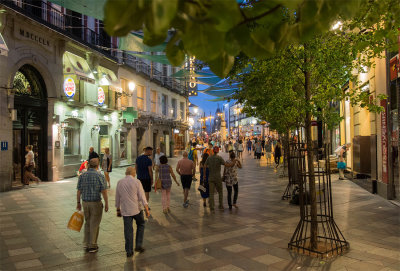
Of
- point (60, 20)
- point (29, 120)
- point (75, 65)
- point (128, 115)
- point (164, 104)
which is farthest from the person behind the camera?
point (164, 104)

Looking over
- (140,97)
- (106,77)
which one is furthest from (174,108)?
(106,77)

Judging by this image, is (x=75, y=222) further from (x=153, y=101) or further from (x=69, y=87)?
(x=153, y=101)

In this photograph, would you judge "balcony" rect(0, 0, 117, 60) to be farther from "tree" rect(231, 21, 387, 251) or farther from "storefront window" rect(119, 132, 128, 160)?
"tree" rect(231, 21, 387, 251)

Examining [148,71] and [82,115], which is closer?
[82,115]

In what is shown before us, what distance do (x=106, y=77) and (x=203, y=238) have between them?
18423 millimetres

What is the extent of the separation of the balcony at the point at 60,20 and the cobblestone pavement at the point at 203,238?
9.15 metres

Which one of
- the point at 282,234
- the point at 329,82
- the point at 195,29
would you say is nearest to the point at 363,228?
the point at 282,234

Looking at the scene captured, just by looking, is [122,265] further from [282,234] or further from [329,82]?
[329,82]

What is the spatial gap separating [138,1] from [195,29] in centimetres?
27

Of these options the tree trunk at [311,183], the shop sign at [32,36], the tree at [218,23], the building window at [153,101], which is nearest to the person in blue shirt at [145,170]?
the tree trunk at [311,183]

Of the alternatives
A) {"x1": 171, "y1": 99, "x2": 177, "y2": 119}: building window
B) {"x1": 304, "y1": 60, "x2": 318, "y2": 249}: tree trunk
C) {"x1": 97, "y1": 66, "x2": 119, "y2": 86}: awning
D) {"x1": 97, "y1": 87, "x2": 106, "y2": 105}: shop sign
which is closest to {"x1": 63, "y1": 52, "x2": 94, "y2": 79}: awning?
{"x1": 97, "y1": 66, "x2": 119, "y2": 86}: awning

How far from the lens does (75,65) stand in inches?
782

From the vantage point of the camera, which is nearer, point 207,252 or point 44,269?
point 44,269

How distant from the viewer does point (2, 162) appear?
46.1ft
